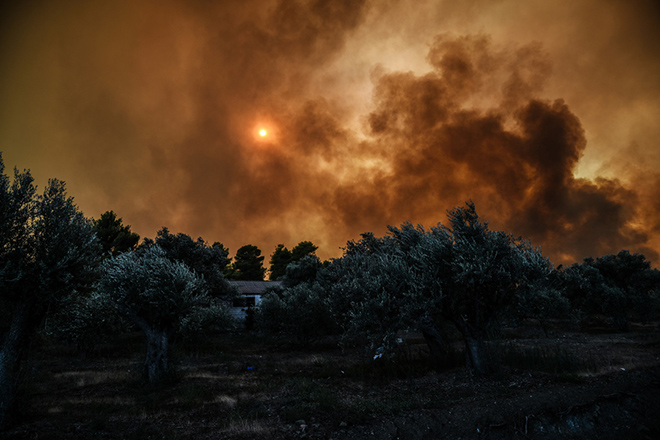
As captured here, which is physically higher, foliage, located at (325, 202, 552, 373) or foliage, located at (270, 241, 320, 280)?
foliage, located at (270, 241, 320, 280)

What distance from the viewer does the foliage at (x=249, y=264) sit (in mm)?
105188

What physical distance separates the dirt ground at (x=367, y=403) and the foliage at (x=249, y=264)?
81006 mm

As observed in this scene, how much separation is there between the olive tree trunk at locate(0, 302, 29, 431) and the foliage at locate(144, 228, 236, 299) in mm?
35074

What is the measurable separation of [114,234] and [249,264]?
50.4m

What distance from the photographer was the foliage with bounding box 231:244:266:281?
105m

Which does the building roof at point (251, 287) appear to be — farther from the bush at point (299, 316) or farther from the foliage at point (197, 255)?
the bush at point (299, 316)

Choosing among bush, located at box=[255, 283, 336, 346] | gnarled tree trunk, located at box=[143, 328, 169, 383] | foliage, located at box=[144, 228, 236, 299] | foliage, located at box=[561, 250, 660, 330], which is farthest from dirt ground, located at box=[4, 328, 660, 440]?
foliage, located at box=[561, 250, 660, 330]

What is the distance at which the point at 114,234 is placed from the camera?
60.5 metres

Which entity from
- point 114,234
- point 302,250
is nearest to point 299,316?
point 114,234

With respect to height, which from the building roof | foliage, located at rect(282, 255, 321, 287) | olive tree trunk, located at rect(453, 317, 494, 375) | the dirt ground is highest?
foliage, located at rect(282, 255, 321, 287)

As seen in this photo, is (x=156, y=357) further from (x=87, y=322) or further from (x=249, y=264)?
(x=249, y=264)

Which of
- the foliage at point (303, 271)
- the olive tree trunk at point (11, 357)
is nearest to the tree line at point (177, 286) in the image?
the olive tree trunk at point (11, 357)

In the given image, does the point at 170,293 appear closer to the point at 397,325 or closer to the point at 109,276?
the point at 109,276

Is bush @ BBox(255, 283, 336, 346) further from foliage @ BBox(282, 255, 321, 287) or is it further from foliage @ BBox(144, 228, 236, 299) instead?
foliage @ BBox(282, 255, 321, 287)
